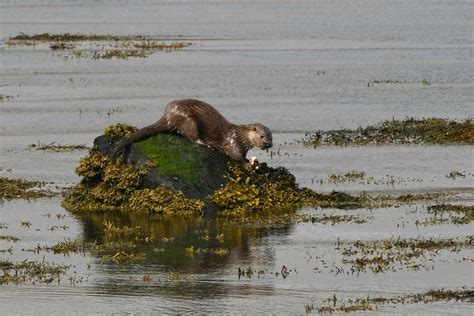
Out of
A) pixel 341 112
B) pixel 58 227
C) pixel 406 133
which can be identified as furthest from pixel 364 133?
pixel 58 227

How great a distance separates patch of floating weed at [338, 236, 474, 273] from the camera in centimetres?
1579

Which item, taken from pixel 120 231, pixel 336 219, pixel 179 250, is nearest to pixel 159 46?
pixel 336 219

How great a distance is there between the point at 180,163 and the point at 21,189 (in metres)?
2.63

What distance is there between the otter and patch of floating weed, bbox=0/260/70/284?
4.37 metres

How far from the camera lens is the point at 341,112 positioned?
29.8 meters

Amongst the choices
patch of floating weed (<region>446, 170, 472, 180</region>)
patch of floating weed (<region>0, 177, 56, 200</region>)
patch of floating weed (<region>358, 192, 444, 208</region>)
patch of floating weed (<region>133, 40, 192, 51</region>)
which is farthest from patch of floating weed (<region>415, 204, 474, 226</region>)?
patch of floating weed (<region>133, 40, 192, 51</region>)

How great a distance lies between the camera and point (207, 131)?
20438 mm

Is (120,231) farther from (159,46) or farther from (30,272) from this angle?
(159,46)

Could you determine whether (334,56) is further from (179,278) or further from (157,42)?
(179,278)

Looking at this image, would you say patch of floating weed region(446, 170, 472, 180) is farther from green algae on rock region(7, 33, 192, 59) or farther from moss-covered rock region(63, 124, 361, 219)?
green algae on rock region(7, 33, 192, 59)

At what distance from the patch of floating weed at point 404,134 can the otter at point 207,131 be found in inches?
200

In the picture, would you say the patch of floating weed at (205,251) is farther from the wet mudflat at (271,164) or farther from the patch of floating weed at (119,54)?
the patch of floating weed at (119,54)

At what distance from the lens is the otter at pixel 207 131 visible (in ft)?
66.4

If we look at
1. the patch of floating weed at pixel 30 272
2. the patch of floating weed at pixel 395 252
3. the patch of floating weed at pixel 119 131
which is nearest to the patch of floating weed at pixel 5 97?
the patch of floating weed at pixel 119 131
